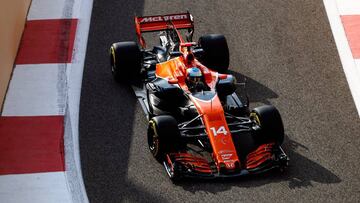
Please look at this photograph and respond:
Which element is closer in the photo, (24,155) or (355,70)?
(24,155)

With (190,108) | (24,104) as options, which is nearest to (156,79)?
(190,108)

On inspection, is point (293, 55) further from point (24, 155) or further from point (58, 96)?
point (24, 155)

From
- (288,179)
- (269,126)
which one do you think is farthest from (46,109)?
(288,179)

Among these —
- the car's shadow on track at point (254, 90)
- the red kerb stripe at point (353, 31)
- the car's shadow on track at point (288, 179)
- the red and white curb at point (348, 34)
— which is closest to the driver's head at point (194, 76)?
the car's shadow on track at point (254, 90)

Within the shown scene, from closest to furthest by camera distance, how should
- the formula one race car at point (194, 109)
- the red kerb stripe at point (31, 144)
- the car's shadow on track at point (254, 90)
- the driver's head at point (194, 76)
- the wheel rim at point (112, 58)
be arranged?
the formula one race car at point (194, 109), the red kerb stripe at point (31, 144), the driver's head at point (194, 76), the car's shadow on track at point (254, 90), the wheel rim at point (112, 58)

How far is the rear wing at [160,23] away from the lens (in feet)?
41.6

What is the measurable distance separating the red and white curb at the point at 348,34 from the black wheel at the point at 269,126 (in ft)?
5.73

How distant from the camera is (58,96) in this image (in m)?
12.1

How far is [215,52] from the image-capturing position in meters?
12.4

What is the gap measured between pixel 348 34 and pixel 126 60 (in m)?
3.64

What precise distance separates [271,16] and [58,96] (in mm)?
4042

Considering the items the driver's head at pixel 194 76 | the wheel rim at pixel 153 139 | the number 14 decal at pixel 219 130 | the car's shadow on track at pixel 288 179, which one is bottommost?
the car's shadow on track at pixel 288 179

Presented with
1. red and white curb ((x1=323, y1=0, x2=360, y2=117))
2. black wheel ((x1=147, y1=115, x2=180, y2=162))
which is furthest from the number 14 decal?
red and white curb ((x1=323, y1=0, x2=360, y2=117))

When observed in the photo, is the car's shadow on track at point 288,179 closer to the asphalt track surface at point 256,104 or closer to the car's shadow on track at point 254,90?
the asphalt track surface at point 256,104
